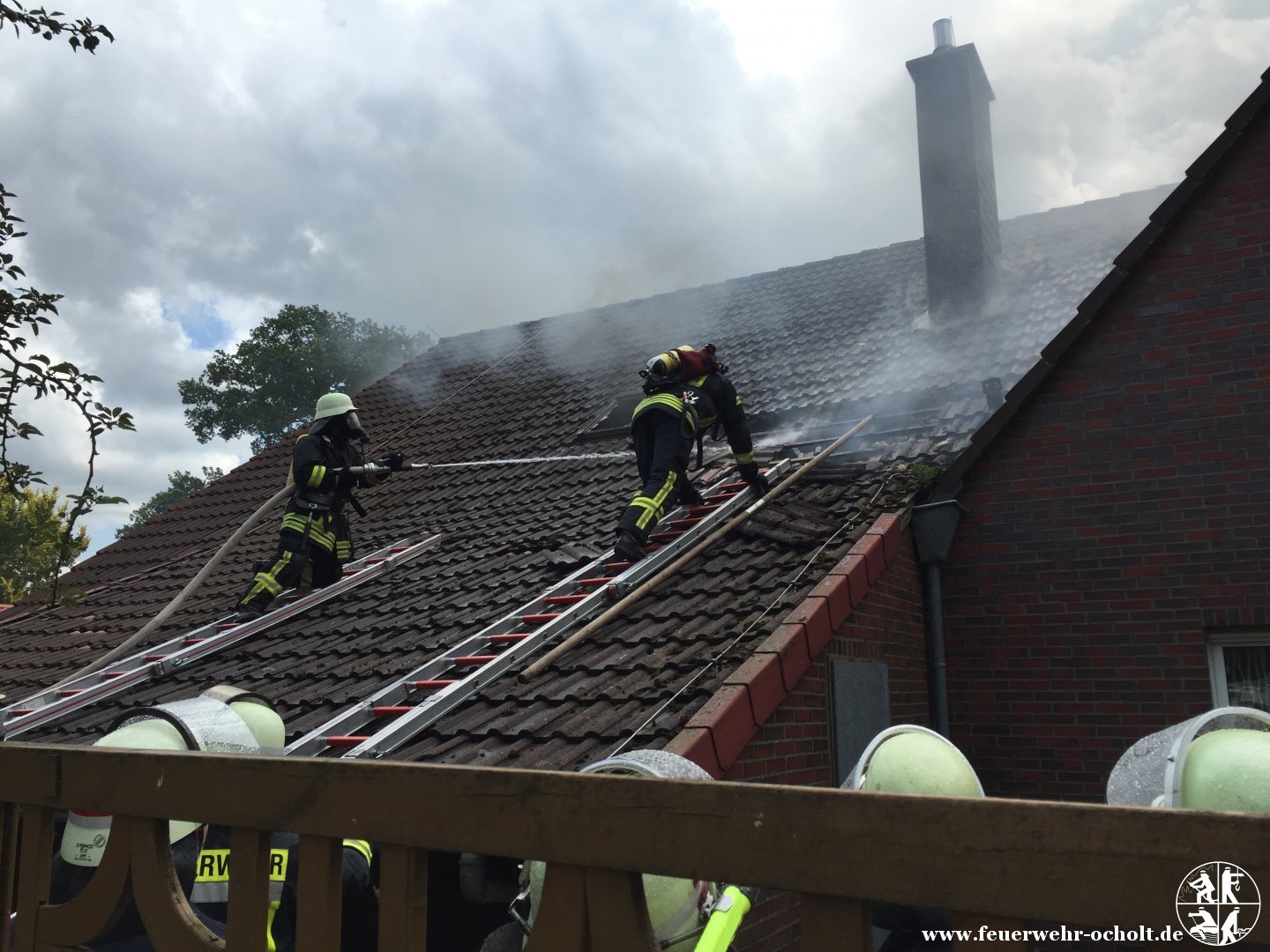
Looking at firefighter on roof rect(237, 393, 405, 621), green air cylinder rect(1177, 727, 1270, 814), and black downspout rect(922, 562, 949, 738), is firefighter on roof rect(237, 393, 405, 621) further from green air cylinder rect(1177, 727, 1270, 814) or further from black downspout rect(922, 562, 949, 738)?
green air cylinder rect(1177, 727, 1270, 814)

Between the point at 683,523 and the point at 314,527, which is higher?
the point at 314,527

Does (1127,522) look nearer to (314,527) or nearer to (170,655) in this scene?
(314,527)

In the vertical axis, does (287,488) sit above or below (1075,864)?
above

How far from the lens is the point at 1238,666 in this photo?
18.7 feet

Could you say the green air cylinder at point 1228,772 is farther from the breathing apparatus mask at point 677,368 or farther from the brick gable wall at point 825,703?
the breathing apparatus mask at point 677,368

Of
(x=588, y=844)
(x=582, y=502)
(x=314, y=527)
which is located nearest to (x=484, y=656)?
(x=582, y=502)

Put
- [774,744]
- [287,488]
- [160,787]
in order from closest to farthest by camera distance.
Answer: [160,787], [774,744], [287,488]

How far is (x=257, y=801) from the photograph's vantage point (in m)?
1.78

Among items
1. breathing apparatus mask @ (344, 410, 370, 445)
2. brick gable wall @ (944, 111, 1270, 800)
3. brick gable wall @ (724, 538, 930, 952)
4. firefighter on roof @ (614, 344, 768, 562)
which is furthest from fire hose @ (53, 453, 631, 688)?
brick gable wall @ (944, 111, 1270, 800)

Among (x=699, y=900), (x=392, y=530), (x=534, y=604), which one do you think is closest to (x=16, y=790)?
(x=699, y=900)

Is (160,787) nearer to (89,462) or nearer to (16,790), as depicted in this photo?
(16,790)

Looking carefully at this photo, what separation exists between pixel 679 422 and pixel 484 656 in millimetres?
2144

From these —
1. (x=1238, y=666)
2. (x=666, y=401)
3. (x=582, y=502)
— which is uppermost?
(x=666, y=401)

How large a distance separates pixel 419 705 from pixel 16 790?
271 centimetres
